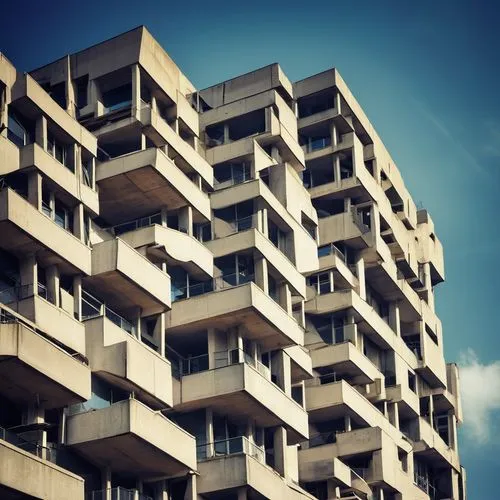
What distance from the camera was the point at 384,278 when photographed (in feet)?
293

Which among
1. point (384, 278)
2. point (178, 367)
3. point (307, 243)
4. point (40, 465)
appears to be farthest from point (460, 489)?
point (40, 465)

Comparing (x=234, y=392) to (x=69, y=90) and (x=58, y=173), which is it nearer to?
Answer: (x=58, y=173)

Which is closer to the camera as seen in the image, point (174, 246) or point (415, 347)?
point (174, 246)

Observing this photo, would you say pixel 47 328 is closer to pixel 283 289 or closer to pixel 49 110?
pixel 49 110

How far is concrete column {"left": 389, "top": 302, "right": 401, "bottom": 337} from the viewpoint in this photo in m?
90.6

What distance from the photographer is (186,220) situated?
7281 cm

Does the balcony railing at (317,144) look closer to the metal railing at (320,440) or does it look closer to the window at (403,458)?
the metal railing at (320,440)

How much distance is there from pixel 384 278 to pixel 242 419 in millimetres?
20652

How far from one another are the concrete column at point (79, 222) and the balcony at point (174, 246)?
389cm

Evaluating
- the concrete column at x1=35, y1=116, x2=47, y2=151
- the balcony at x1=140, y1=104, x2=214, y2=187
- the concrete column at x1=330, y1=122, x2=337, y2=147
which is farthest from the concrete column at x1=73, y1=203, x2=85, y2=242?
the concrete column at x1=330, y1=122, x2=337, y2=147

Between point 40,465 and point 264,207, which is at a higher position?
point 264,207

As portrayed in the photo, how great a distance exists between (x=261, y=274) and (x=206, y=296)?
3.51m

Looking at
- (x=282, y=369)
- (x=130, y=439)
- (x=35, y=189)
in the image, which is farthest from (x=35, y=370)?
(x=282, y=369)

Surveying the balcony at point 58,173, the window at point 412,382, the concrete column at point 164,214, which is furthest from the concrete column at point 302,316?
the balcony at point 58,173
